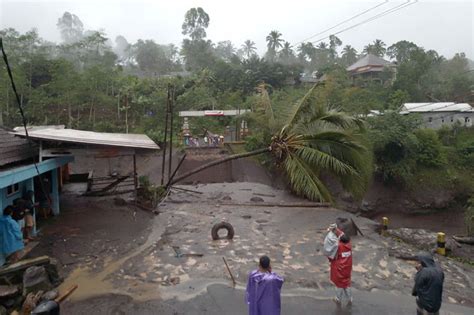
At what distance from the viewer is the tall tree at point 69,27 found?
343 ft

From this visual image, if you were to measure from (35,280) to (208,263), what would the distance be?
3.37 metres

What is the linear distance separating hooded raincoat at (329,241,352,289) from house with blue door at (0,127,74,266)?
6583 mm

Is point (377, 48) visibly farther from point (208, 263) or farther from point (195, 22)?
point (208, 263)

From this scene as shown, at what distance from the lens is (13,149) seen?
9.38 meters

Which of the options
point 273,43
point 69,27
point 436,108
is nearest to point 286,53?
point 273,43

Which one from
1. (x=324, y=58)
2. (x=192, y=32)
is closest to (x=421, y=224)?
(x=324, y=58)

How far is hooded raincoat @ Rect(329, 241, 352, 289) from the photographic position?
6105mm

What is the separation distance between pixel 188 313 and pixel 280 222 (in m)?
6.03

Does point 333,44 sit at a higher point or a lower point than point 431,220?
higher

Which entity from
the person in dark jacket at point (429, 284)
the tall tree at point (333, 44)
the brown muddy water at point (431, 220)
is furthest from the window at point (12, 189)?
the tall tree at point (333, 44)

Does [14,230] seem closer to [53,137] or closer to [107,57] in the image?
[53,137]

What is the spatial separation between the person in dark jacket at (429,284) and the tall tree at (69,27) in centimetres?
11449

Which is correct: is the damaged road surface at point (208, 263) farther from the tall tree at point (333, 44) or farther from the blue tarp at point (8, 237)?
the tall tree at point (333, 44)

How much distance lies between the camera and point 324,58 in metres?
62.2
